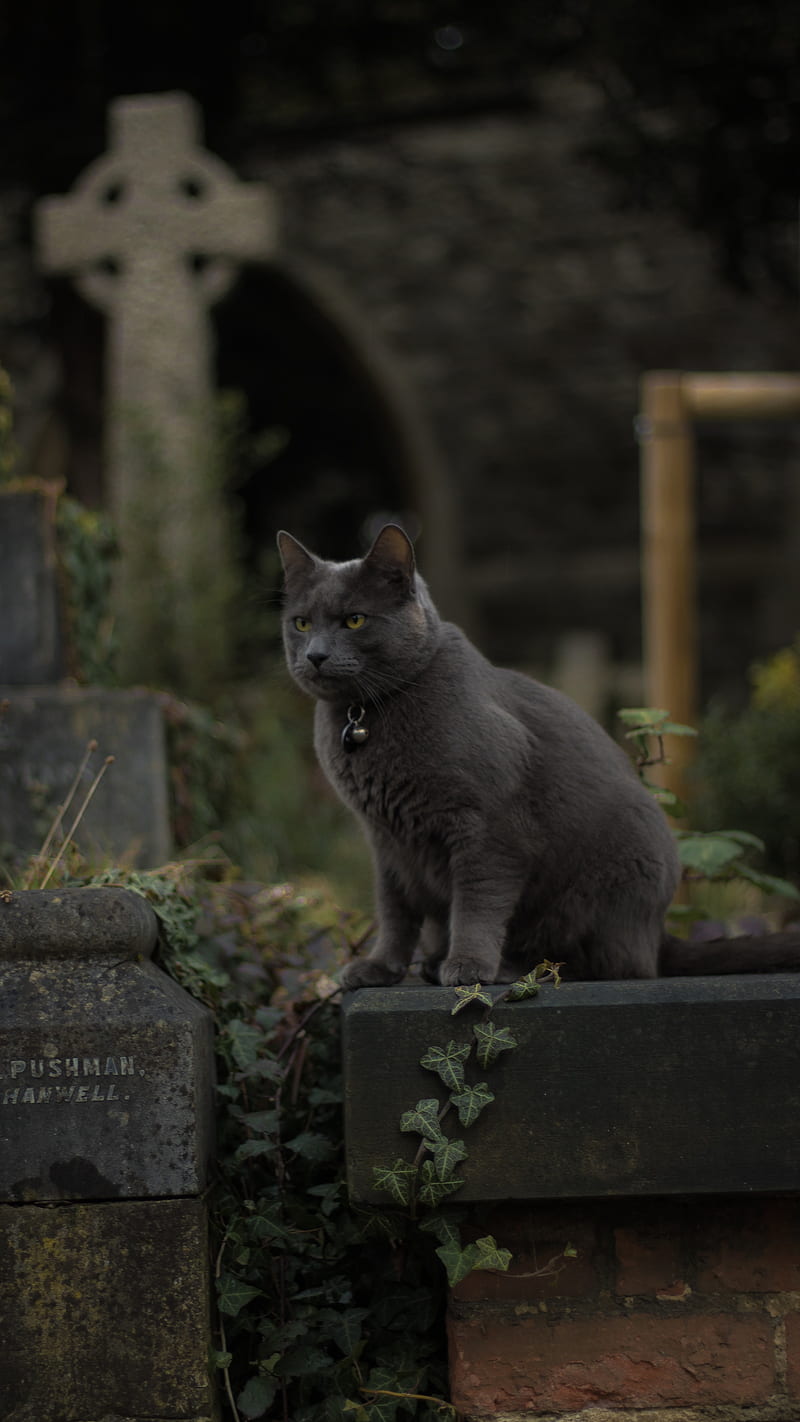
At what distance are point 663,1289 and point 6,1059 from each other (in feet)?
3.52

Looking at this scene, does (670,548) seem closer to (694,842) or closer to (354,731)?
(694,842)

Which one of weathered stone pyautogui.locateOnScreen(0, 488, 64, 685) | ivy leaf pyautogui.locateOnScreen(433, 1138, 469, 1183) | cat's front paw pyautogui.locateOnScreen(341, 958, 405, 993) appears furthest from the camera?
weathered stone pyautogui.locateOnScreen(0, 488, 64, 685)

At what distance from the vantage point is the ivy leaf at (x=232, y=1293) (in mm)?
2068

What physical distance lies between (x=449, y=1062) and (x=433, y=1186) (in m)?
0.18

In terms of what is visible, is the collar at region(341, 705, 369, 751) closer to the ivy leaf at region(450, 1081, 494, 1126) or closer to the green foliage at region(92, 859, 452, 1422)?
the green foliage at region(92, 859, 452, 1422)

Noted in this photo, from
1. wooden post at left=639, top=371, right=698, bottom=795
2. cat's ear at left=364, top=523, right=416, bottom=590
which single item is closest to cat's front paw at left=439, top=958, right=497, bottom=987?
cat's ear at left=364, top=523, right=416, bottom=590

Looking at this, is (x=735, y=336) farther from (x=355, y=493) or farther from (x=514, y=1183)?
(x=514, y=1183)

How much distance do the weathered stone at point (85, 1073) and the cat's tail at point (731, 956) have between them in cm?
89

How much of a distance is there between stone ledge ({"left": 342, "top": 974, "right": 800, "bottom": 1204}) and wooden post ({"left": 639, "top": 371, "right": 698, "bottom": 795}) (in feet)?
9.53

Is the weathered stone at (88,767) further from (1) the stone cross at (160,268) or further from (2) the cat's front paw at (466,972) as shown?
(1) the stone cross at (160,268)

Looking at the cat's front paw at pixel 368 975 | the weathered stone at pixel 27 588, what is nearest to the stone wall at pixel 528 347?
the weathered stone at pixel 27 588

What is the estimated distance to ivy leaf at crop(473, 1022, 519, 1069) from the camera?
6.56 ft

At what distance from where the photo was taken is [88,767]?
10.7 feet

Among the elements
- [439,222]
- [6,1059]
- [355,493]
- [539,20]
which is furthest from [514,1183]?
[355,493]
